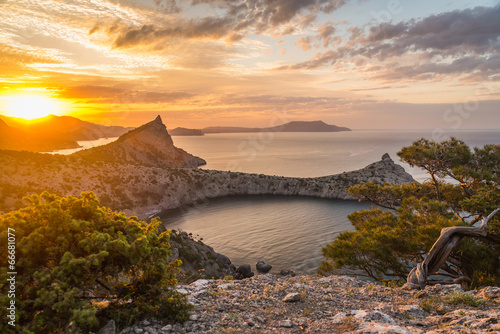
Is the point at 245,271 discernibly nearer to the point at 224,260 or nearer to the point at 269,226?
the point at 224,260

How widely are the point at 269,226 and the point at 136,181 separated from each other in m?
44.1

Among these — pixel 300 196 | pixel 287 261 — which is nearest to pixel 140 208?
pixel 287 261

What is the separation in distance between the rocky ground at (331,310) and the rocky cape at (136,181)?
185 feet

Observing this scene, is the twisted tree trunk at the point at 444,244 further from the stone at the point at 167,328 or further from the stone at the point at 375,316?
the stone at the point at 167,328

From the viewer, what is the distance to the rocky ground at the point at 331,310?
7.66 meters

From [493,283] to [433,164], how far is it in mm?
9972

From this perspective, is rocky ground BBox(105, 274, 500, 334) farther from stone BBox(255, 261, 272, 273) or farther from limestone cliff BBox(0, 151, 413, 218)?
limestone cliff BBox(0, 151, 413, 218)

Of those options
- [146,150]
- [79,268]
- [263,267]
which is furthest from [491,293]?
[146,150]

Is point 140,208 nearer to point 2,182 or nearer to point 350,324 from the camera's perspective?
point 2,182

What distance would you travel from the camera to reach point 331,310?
9680 millimetres

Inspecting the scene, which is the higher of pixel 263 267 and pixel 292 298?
pixel 292 298

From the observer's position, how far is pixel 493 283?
12.9 m

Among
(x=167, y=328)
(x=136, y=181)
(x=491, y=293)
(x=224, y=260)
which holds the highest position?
(x=167, y=328)

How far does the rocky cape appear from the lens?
5934 cm
